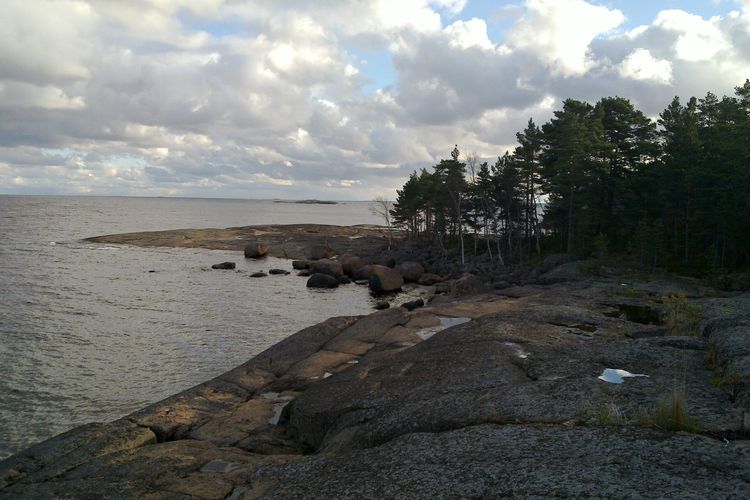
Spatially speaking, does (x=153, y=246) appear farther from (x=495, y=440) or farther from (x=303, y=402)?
(x=495, y=440)

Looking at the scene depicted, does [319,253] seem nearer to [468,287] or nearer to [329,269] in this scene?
[329,269]

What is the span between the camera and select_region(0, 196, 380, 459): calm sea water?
18.9 meters

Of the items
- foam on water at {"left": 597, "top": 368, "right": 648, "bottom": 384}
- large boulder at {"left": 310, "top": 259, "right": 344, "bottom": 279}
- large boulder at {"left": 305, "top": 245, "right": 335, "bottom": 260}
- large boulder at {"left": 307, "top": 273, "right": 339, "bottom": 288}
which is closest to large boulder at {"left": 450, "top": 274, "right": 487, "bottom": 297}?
large boulder at {"left": 307, "top": 273, "right": 339, "bottom": 288}

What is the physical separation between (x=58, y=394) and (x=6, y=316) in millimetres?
15922

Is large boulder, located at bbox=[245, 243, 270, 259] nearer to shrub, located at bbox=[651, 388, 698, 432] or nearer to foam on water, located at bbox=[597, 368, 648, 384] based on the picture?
foam on water, located at bbox=[597, 368, 648, 384]

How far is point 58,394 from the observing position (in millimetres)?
19422

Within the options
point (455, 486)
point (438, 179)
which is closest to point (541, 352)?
point (455, 486)

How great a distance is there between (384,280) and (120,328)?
2571 cm

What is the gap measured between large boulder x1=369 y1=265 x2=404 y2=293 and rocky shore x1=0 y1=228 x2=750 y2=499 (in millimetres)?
28822

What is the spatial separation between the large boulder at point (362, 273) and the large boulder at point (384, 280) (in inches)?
142

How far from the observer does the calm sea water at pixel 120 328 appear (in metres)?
18.9

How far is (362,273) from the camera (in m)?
55.8

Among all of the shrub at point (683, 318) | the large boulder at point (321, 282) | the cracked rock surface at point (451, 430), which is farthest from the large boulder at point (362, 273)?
the shrub at point (683, 318)

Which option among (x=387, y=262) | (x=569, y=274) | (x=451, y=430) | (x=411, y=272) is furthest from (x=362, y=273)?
(x=451, y=430)
